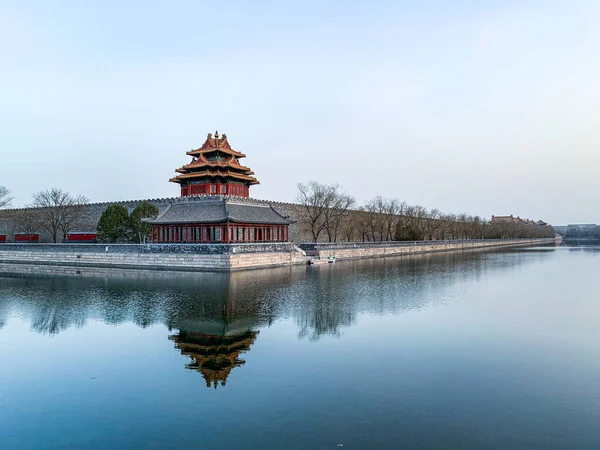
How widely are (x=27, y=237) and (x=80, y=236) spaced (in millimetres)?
9171

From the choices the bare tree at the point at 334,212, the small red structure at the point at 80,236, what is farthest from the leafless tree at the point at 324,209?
the small red structure at the point at 80,236

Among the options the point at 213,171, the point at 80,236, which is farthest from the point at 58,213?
the point at 213,171

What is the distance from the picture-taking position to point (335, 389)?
934 centimetres

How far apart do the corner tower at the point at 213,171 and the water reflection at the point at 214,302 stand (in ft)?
46.7

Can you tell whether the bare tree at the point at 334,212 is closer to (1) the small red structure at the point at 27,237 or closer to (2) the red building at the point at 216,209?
(2) the red building at the point at 216,209

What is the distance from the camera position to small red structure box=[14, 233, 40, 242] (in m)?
59.6

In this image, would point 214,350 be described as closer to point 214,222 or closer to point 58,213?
point 214,222

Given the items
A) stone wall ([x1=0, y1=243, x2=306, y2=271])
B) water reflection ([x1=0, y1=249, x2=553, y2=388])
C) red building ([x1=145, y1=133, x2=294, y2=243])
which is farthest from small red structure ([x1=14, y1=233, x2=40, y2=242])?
water reflection ([x1=0, y1=249, x2=553, y2=388])

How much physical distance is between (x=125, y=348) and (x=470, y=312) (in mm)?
13232

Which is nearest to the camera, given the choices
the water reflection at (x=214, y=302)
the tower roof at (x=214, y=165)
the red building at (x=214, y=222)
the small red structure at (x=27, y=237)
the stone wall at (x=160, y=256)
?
the water reflection at (x=214, y=302)

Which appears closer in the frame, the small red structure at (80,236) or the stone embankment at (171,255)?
the stone embankment at (171,255)

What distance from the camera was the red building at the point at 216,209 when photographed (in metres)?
38.9

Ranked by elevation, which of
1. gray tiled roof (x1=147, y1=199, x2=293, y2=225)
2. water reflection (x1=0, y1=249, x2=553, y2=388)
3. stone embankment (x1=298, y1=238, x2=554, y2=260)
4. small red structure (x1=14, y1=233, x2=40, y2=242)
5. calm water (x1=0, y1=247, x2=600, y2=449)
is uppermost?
gray tiled roof (x1=147, y1=199, x2=293, y2=225)

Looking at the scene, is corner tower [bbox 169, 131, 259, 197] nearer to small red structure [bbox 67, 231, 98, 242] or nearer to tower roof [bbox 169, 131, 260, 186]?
tower roof [bbox 169, 131, 260, 186]
